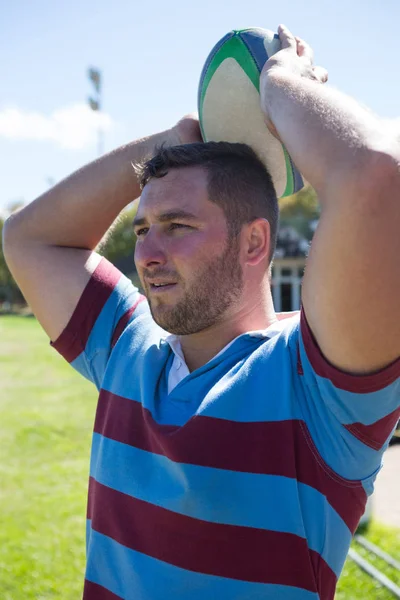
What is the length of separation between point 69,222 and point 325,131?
1.31 metres

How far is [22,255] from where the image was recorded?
8.01 feet

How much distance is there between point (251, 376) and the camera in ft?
5.53

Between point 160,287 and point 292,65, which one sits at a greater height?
point 292,65

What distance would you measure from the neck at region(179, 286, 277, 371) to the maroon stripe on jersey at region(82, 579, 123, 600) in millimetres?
718

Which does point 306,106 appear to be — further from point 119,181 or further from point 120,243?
point 120,243

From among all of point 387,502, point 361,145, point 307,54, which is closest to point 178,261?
point 361,145

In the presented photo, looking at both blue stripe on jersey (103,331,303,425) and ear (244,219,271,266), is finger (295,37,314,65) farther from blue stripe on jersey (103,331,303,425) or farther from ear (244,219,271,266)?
blue stripe on jersey (103,331,303,425)

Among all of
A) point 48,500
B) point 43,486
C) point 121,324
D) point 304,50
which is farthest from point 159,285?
point 43,486

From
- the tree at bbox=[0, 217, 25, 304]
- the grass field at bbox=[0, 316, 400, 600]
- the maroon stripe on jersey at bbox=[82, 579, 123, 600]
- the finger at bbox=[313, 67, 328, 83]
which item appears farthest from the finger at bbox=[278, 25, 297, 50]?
the tree at bbox=[0, 217, 25, 304]

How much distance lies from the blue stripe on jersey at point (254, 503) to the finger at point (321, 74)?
3.79ft

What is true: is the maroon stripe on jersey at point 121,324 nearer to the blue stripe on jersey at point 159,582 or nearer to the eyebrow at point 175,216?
the eyebrow at point 175,216

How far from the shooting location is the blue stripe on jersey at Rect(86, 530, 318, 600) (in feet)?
5.11

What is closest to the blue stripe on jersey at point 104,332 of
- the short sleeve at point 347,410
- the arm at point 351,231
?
the short sleeve at point 347,410

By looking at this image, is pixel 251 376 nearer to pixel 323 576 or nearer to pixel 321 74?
pixel 323 576
